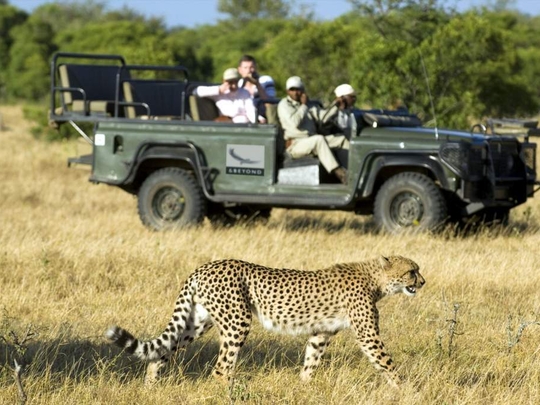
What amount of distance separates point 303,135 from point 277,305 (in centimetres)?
562

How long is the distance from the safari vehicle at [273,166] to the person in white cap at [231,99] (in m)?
0.11

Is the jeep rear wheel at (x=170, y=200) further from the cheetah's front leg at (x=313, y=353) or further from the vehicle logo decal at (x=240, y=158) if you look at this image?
the cheetah's front leg at (x=313, y=353)

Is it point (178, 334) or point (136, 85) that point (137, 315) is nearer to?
point (178, 334)

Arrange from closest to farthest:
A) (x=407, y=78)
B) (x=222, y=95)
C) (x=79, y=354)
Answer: (x=79, y=354), (x=222, y=95), (x=407, y=78)

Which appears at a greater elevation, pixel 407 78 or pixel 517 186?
pixel 407 78

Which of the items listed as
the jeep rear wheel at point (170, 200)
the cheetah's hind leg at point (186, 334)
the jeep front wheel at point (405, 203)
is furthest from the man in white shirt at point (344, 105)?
the cheetah's hind leg at point (186, 334)

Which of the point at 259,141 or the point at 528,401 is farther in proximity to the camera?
the point at 259,141

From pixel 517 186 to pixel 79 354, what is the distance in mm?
6100

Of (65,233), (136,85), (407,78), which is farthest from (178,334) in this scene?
(407,78)

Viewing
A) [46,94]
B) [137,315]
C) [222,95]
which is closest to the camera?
[137,315]

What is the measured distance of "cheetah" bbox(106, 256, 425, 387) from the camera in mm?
6020

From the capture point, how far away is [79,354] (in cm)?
679

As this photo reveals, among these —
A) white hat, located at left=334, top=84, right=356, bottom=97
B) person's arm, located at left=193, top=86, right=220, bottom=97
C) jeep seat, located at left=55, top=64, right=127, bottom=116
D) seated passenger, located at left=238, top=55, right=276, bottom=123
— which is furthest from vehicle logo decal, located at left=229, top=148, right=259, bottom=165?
jeep seat, located at left=55, top=64, right=127, bottom=116

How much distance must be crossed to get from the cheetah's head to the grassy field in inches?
15.8
